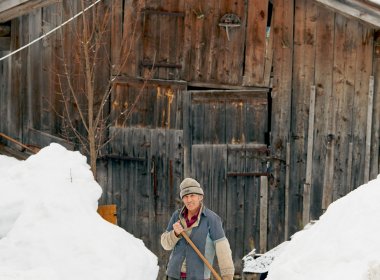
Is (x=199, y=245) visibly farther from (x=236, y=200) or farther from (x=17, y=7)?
(x=17, y=7)

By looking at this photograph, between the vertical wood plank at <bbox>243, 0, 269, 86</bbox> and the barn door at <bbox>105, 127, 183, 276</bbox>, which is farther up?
the vertical wood plank at <bbox>243, 0, 269, 86</bbox>

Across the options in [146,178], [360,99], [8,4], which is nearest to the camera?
[360,99]

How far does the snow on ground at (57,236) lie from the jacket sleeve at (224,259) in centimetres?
57

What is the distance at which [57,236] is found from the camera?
638 centimetres

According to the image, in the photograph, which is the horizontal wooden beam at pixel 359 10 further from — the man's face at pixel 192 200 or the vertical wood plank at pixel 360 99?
the man's face at pixel 192 200

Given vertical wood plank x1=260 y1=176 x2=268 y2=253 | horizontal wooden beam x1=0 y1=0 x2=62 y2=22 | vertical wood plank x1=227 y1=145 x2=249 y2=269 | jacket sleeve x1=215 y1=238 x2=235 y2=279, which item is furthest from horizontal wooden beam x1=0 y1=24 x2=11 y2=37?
jacket sleeve x1=215 y1=238 x2=235 y2=279

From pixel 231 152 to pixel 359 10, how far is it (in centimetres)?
250

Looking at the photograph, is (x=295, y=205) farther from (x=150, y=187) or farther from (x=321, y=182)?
(x=150, y=187)

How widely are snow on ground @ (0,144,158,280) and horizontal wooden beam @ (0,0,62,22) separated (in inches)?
147

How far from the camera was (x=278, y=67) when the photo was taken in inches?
427

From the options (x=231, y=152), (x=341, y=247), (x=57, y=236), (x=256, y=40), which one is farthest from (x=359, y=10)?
(x=341, y=247)

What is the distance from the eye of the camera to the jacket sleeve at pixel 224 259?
6.80 m

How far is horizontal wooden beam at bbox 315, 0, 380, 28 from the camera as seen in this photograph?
9977mm

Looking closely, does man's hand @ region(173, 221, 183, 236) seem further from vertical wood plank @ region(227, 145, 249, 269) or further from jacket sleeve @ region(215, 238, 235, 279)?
vertical wood plank @ region(227, 145, 249, 269)
